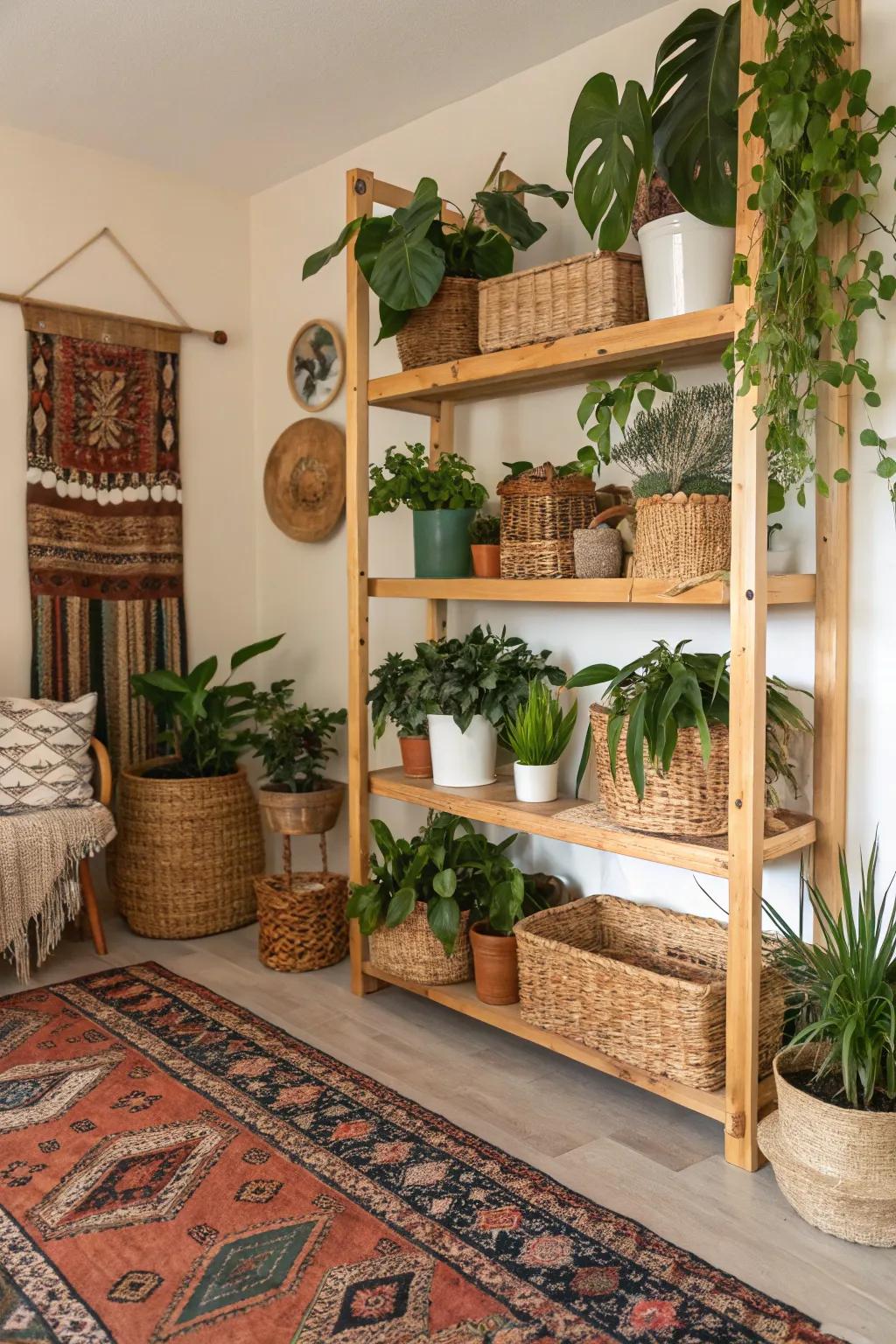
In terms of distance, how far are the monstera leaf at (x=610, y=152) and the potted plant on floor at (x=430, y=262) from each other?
0.40m

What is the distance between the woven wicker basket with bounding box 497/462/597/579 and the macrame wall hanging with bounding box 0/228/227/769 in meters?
1.67

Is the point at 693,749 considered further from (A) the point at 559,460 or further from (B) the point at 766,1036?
(A) the point at 559,460

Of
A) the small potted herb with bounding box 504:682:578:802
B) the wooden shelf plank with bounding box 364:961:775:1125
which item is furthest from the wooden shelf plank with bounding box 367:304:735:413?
the wooden shelf plank with bounding box 364:961:775:1125

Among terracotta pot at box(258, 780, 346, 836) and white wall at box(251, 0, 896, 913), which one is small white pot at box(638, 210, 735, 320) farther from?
terracotta pot at box(258, 780, 346, 836)

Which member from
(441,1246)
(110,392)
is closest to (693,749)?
(441,1246)

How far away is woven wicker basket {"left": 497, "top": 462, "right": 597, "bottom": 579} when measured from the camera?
2.45m

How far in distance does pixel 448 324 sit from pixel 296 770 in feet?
4.55

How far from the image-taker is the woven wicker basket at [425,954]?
272cm

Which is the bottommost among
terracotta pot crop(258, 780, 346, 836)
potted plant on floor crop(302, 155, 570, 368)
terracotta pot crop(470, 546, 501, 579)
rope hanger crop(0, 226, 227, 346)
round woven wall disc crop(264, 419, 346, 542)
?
terracotta pot crop(258, 780, 346, 836)

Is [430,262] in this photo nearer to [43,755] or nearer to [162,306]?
[162,306]

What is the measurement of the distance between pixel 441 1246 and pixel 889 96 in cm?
224

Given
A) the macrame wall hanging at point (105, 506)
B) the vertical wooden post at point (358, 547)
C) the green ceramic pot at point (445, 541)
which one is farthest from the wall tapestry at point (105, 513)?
the green ceramic pot at point (445, 541)

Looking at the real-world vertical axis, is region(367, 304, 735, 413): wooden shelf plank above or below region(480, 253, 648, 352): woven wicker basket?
below

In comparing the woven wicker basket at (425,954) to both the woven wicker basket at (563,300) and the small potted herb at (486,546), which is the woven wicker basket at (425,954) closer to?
the small potted herb at (486,546)
